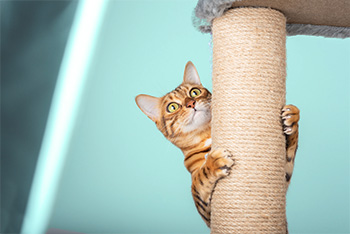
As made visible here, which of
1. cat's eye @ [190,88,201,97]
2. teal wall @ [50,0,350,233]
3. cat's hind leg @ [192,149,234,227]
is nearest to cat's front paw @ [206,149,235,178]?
cat's hind leg @ [192,149,234,227]

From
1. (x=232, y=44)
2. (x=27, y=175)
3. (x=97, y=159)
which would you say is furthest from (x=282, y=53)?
(x=97, y=159)

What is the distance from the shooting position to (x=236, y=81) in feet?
3.87

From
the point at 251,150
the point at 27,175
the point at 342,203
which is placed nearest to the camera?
the point at 27,175

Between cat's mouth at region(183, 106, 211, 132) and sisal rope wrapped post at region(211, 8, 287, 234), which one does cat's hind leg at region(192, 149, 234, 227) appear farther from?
cat's mouth at region(183, 106, 211, 132)

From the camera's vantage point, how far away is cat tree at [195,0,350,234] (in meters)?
1.15

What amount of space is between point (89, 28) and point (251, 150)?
1.98 meters

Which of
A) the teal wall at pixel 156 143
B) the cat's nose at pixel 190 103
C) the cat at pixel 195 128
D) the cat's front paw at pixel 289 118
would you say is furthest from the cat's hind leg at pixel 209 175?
the teal wall at pixel 156 143

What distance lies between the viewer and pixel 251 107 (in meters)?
1.17

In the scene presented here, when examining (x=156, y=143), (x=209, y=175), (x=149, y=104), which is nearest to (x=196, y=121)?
(x=149, y=104)

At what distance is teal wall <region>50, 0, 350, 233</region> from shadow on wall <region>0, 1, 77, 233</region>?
5.82 feet

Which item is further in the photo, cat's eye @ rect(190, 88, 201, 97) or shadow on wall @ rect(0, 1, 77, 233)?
cat's eye @ rect(190, 88, 201, 97)

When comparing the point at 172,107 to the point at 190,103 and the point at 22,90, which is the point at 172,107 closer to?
the point at 190,103

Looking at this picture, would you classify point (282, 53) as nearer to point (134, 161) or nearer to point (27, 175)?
point (27, 175)

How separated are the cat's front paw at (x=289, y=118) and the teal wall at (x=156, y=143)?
1.43 meters
